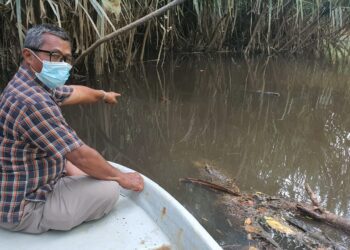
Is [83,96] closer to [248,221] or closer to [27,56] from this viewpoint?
[27,56]

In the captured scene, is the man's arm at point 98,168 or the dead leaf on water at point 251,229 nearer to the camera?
the man's arm at point 98,168

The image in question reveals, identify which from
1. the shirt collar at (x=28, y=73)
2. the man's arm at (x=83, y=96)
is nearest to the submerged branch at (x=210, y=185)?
the man's arm at (x=83, y=96)

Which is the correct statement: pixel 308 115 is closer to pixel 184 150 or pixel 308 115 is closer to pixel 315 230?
pixel 184 150

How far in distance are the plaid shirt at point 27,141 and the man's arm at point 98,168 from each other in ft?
0.15

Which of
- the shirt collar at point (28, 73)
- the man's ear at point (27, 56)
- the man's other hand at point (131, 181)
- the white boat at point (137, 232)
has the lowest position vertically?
the white boat at point (137, 232)

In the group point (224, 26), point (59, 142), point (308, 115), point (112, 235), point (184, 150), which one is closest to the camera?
point (59, 142)

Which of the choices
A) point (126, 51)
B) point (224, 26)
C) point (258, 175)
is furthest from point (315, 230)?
point (224, 26)

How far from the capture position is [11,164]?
160 cm

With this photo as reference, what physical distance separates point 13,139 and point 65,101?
0.79 m

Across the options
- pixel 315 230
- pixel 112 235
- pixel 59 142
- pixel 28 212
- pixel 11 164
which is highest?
pixel 59 142

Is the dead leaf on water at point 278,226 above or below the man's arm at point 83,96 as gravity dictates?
below

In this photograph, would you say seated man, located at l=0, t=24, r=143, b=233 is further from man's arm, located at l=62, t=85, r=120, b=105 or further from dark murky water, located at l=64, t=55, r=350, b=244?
dark murky water, located at l=64, t=55, r=350, b=244

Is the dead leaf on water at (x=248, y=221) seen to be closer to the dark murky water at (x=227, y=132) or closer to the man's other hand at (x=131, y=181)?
the dark murky water at (x=227, y=132)

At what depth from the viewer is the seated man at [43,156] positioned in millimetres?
1534
